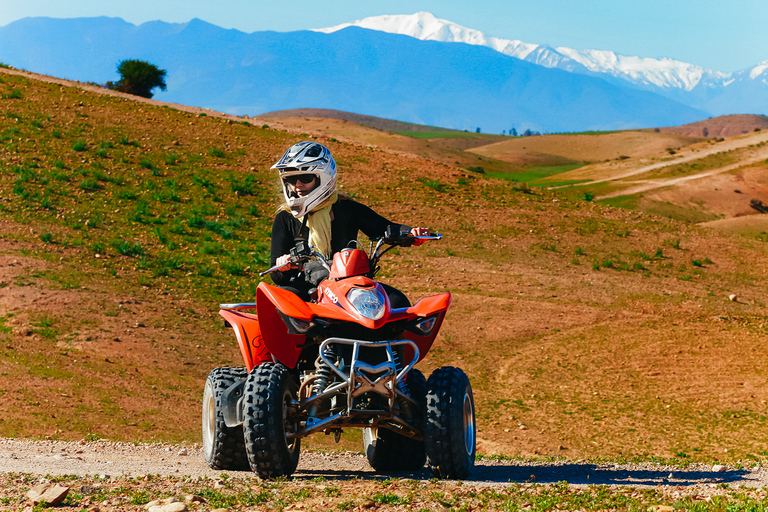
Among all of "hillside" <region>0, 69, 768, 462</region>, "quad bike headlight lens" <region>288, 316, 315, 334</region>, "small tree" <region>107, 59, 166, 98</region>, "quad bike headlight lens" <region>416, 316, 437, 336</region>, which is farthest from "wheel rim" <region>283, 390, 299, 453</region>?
"small tree" <region>107, 59, 166, 98</region>

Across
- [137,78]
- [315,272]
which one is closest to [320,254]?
[315,272]

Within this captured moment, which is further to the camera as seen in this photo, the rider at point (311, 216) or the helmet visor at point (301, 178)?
the helmet visor at point (301, 178)

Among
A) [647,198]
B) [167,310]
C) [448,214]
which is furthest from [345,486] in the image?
A: [647,198]

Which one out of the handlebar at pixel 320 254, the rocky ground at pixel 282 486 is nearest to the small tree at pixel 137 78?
the rocky ground at pixel 282 486

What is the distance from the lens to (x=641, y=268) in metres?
24.5

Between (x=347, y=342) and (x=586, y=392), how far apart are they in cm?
969

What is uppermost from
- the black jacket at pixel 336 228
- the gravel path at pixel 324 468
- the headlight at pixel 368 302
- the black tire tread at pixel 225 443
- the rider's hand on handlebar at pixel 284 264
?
the black jacket at pixel 336 228

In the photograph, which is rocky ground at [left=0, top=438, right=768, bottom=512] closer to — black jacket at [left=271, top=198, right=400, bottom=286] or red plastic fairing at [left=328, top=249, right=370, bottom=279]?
red plastic fairing at [left=328, top=249, right=370, bottom=279]

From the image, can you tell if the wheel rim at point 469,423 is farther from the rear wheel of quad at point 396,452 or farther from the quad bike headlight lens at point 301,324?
the quad bike headlight lens at point 301,324

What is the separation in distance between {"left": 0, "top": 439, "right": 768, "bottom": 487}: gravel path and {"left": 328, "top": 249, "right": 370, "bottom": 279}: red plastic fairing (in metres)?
2.02

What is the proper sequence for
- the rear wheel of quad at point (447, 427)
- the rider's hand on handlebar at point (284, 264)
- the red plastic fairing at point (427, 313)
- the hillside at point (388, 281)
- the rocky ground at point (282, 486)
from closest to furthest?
the rocky ground at point (282, 486) → the rear wheel of quad at point (447, 427) → the red plastic fairing at point (427, 313) → the rider's hand on handlebar at point (284, 264) → the hillside at point (388, 281)

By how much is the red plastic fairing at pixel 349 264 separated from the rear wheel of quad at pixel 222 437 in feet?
5.23

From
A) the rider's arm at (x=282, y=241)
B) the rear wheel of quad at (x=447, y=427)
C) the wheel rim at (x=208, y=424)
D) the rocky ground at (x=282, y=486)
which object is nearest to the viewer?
the rocky ground at (x=282, y=486)

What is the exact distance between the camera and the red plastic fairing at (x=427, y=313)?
7.25 metres
